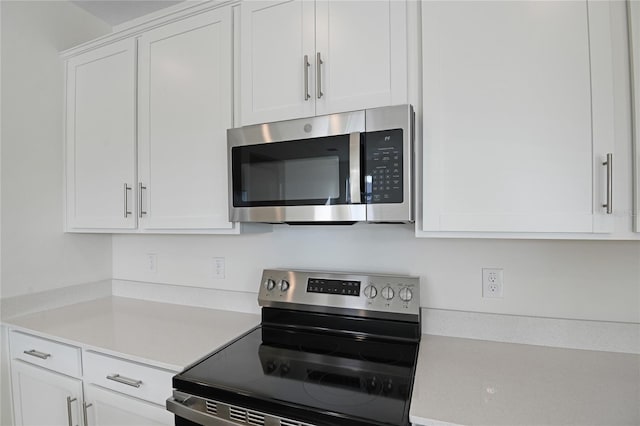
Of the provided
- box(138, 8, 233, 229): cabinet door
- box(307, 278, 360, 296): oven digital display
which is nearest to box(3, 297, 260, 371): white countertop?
box(307, 278, 360, 296): oven digital display

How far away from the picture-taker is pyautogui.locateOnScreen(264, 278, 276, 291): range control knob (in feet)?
5.08

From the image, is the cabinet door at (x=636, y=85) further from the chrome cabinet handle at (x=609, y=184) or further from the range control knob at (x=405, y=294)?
the range control knob at (x=405, y=294)

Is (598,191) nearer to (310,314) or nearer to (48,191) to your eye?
(310,314)

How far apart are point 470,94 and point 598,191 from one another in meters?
0.46

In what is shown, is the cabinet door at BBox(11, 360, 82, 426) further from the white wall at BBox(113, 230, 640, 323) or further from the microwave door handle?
the microwave door handle

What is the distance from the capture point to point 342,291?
1.41m

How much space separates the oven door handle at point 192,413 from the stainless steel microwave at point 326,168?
67 centimetres

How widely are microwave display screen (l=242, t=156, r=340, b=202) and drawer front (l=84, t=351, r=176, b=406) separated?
0.74 meters

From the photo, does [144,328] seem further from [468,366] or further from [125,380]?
[468,366]

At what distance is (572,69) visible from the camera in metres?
0.97

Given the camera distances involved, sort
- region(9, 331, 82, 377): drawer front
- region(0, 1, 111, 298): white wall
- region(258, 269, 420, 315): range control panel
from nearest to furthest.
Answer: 1. region(258, 269, 420, 315): range control panel
2. region(9, 331, 82, 377): drawer front
3. region(0, 1, 111, 298): white wall

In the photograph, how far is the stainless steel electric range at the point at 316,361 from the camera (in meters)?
0.92

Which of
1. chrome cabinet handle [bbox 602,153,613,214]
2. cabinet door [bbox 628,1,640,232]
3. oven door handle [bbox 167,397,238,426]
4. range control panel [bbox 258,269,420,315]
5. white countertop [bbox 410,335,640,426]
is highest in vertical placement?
cabinet door [bbox 628,1,640,232]

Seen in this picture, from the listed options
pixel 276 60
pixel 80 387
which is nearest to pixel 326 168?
pixel 276 60
